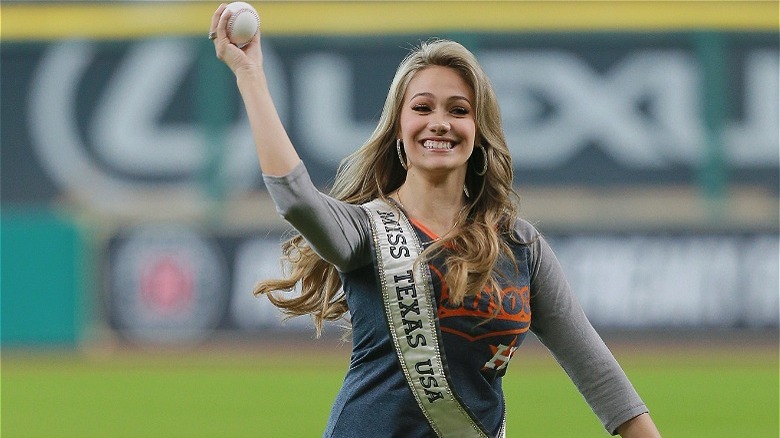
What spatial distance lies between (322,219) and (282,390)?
8.38 m

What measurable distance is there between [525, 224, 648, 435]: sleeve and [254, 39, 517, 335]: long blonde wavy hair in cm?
13

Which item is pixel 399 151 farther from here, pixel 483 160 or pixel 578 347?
pixel 578 347

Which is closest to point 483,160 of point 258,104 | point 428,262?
point 428,262

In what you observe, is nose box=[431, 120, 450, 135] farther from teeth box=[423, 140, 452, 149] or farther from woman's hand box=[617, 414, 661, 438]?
woman's hand box=[617, 414, 661, 438]

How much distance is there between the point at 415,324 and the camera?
2.77 meters

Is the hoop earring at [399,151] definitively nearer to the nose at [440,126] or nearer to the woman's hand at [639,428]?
the nose at [440,126]

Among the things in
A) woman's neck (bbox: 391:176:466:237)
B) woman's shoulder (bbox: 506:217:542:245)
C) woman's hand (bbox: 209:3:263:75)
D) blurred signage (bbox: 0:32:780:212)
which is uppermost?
blurred signage (bbox: 0:32:780:212)

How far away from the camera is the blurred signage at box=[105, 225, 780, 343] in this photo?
13.4m

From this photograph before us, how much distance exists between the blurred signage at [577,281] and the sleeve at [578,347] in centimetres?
1039

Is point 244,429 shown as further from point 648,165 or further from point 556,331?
point 648,165

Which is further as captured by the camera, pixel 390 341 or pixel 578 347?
pixel 578 347

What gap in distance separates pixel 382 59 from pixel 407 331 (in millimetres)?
11832

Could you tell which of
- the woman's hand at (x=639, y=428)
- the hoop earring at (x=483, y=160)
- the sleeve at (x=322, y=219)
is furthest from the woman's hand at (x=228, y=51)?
the woman's hand at (x=639, y=428)

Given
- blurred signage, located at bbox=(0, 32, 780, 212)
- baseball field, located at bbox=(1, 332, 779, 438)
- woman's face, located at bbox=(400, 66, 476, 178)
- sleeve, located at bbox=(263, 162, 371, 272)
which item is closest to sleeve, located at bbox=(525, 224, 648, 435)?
woman's face, located at bbox=(400, 66, 476, 178)
